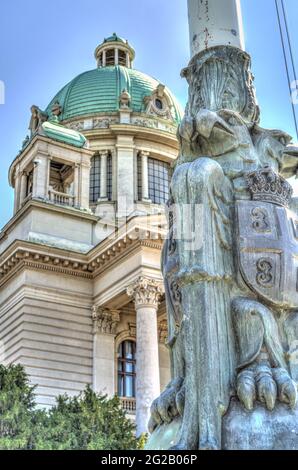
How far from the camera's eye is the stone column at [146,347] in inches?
1029

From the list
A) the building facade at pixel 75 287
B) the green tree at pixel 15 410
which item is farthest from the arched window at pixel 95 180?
the green tree at pixel 15 410

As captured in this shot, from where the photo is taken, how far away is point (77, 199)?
34.8 m

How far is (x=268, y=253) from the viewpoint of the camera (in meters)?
6.07

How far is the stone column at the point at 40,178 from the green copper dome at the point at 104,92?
13.6 m

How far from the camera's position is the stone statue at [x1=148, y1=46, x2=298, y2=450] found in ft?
17.6

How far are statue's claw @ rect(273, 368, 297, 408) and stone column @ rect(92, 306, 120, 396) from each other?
982 inches

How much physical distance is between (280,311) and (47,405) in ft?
76.7

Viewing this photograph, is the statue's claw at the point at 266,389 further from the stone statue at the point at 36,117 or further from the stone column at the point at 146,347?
the stone statue at the point at 36,117

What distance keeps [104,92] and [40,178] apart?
17.1 meters

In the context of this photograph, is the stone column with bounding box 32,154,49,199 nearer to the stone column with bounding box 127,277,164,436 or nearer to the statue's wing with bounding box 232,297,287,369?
the stone column with bounding box 127,277,164,436

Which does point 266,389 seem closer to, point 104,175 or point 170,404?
point 170,404

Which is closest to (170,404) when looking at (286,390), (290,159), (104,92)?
(286,390)

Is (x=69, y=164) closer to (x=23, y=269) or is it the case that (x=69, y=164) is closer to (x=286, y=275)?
(x=23, y=269)

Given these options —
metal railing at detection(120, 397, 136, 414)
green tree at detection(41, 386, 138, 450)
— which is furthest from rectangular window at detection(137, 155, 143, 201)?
green tree at detection(41, 386, 138, 450)
